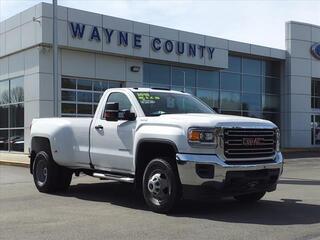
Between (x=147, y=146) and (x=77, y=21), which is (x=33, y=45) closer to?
(x=77, y=21)

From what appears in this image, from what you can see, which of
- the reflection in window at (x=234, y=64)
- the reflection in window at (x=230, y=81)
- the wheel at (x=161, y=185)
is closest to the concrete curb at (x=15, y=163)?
the wheel at (x=161, y=185)

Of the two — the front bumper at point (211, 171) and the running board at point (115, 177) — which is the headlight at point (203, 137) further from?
the running board at point (115, 177)

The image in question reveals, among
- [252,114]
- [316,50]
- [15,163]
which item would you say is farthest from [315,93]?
[15,163]

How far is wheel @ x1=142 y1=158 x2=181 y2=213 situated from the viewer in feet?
30.0

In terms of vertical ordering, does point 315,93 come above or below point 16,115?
above

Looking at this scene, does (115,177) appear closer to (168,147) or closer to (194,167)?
(168,147)

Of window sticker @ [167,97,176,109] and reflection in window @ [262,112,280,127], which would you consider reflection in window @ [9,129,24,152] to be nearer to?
reflection in window @ [262,112,280,127]

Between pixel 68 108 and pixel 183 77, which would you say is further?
pixel 183 77

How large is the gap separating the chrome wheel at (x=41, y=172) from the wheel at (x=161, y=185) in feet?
11.4

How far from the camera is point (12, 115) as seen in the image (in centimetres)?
2695

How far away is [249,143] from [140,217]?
215 centimetres

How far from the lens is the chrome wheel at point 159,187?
928 centimetres

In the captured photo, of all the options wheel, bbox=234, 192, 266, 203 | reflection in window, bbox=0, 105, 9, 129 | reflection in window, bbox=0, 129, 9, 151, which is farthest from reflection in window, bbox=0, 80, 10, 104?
wheel, bbox=234, 192, 266, 203

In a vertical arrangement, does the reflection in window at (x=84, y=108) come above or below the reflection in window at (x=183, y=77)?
below
